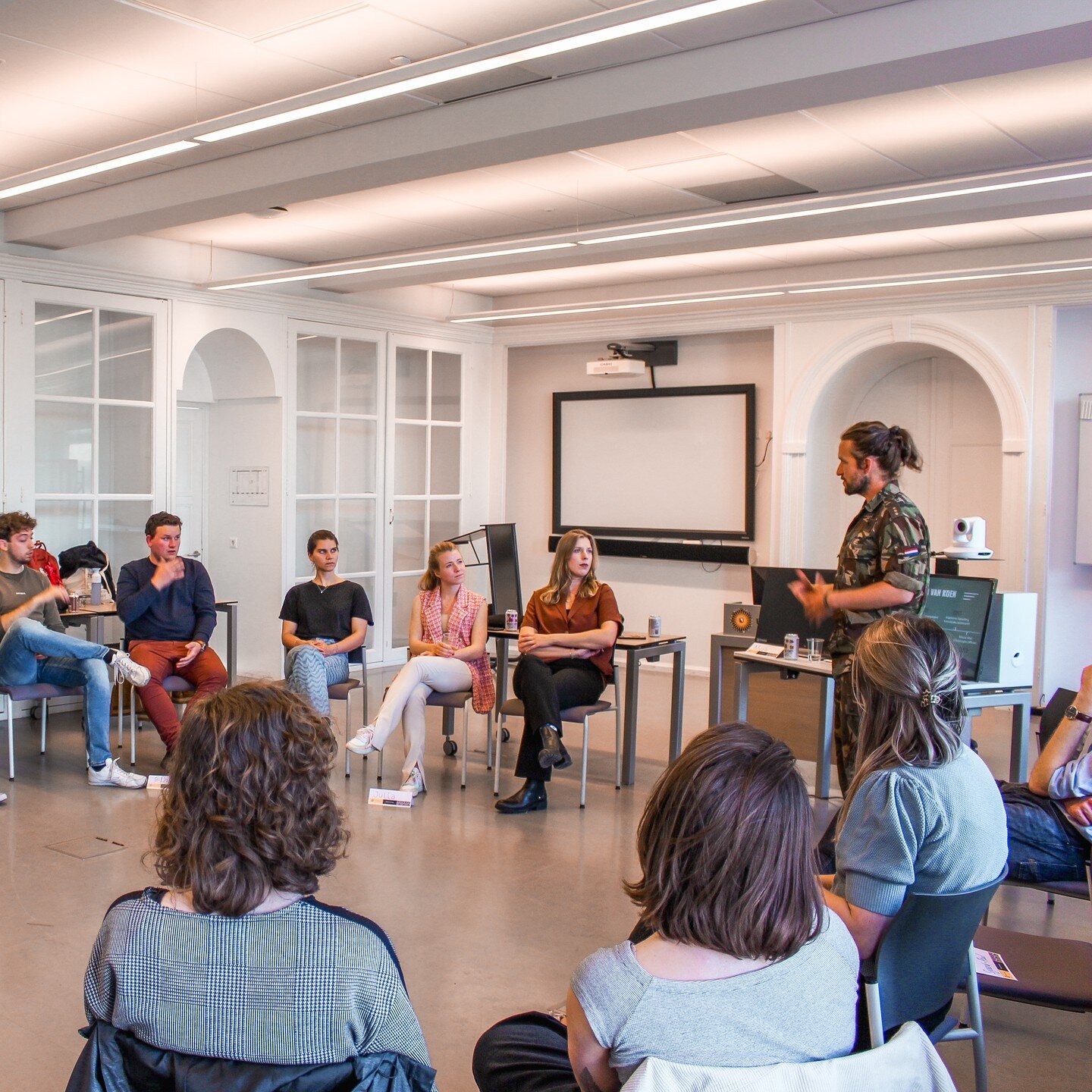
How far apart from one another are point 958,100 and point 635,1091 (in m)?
4.40

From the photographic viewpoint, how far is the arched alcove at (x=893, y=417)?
7.88m

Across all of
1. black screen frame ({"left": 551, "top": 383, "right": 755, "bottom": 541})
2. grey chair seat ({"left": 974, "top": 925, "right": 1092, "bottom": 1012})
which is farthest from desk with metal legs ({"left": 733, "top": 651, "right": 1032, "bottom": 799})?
black screen frame ({"left": 551, "top": 383, "right": 755, "bottom": 541})

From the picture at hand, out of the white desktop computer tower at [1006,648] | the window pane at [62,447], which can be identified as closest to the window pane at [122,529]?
the window pane at [62,447]

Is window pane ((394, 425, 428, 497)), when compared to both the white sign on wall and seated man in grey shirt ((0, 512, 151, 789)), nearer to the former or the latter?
the white sign on wall

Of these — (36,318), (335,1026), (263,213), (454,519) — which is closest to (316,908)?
(335,1026)

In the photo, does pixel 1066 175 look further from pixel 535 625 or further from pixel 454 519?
pixel 454 519

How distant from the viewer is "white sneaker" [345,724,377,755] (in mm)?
5230

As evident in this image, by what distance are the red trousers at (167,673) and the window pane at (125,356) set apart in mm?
2146

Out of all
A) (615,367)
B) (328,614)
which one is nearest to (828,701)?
(328,614)

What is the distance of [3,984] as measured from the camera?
3.34 m

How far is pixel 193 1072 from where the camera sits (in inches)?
60.4

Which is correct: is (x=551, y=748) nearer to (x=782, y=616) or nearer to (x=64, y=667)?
(x=782, y=616)

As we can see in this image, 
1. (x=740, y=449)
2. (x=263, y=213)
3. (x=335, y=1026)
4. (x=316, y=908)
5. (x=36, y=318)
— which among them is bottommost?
(x=335, y=1026)

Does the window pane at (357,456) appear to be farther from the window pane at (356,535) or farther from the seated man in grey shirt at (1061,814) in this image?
the seated man in grey shirt at (1061,814)
